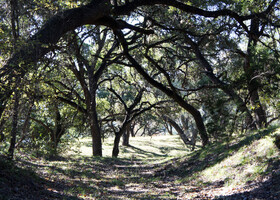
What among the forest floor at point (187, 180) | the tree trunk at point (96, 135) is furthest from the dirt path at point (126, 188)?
the tree trunk at point (96, 135)

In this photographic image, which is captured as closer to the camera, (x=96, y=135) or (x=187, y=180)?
(x=187, y=180)

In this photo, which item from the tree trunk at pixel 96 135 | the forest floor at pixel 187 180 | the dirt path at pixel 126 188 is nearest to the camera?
the dirt path at pixel 126 188

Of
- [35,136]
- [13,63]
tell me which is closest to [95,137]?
[35,136]

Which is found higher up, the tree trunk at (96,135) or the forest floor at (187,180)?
the tree trunk at (96,135)

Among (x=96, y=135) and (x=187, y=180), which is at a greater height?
(x=96, y=135)

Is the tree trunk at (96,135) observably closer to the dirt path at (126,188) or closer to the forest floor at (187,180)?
the forest floor at (187,180)

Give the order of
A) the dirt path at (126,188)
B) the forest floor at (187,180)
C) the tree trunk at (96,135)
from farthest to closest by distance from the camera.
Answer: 1. the tree trunk at (96,135)
2. the forest floor at (187,180)
3. the dirt path at (126,188)

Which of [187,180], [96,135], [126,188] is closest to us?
[126,188]

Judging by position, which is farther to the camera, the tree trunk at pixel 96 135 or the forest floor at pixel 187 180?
the tree trunk at pixel 96 135

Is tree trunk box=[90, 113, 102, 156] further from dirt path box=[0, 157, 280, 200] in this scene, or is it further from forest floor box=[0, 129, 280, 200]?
dirt path box=[0, 157, 280, 200]

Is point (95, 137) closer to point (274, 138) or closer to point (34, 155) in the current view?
point (34, 155)

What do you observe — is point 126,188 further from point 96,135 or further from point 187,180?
point 96,135

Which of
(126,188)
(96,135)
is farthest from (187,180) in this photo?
(96,135)

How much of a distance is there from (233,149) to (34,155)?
26.8 ft
